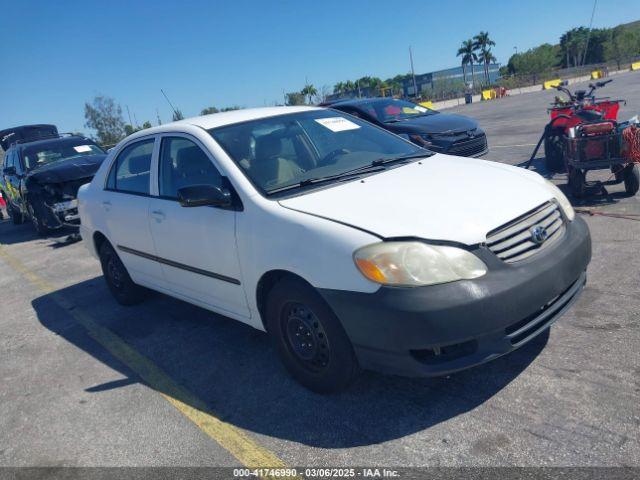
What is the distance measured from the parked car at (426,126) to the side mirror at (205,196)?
6.41 meters

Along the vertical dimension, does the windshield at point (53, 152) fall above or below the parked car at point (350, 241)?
above

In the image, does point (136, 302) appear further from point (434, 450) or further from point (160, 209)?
point (434, 450)

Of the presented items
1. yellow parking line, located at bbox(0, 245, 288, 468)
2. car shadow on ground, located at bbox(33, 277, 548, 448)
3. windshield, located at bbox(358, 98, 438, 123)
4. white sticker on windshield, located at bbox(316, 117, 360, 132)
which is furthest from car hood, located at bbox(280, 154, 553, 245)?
windshield, located at bbox(358, 98, 438, 123)

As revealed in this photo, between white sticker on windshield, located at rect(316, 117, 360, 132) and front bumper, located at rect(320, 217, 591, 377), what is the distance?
1.85 meters

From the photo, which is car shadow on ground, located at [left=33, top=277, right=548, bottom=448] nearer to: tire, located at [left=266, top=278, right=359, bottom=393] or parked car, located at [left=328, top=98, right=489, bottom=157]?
tire, located at [left=266, top=278, right=359, bottom=393]

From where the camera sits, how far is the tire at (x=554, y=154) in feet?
26.3

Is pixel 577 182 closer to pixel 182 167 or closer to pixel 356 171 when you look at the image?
pixel 356 171

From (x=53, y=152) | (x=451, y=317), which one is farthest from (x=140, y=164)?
(x=53, y=152)

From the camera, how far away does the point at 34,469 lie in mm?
2947

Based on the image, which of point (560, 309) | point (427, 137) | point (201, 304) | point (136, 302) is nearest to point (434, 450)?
point (560, 309)

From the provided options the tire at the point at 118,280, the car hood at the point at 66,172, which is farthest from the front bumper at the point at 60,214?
the tire at the point at 118,280

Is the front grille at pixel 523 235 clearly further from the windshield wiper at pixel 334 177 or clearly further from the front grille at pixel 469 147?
the front grille at pixel 469 147

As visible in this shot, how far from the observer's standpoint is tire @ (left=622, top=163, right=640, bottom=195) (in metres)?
6.34

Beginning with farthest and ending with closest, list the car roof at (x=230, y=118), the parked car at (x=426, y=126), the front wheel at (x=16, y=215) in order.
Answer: the front wheel at (x=16, y=215) < the parked car at (x=426, y=126) < the car roof at (x=230, y=118)
